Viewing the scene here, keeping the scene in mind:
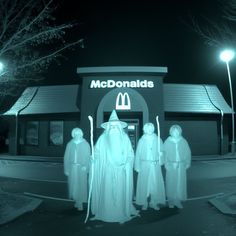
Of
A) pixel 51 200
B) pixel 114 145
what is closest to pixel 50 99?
pixel 51 200

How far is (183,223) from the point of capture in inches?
298

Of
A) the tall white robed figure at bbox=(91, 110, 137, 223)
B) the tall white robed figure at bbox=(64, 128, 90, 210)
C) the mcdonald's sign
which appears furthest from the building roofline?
the tall white robed figure at bbox=(91, 110, 137, 223)

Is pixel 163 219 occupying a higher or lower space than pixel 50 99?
lower

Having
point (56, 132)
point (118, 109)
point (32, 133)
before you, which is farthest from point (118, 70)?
point (32, 133)

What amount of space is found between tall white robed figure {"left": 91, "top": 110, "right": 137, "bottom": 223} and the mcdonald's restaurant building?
15077 millimetres

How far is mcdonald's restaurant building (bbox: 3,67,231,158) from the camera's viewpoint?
2338cm

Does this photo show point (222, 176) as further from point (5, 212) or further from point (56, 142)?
point (56, 142)

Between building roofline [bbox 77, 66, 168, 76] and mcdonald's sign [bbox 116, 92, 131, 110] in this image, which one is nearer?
mcdonald's sign [bbox 116, 92, 131, 110]

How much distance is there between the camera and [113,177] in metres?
7.79

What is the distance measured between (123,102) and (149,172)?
14130 mm

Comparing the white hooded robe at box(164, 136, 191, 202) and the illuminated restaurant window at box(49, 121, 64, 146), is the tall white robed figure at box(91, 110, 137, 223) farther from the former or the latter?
the illuminated restaurant window at box(49, 121, 64, 146)

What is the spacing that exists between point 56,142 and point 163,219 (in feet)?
64.0

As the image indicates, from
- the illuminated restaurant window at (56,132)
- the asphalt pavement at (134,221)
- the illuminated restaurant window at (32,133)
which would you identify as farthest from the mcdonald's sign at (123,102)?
the asphalt pavement at (134,221)

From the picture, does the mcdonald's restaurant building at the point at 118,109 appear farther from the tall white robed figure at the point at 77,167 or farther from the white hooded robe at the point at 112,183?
the white hooded robe at the point at 112,183
